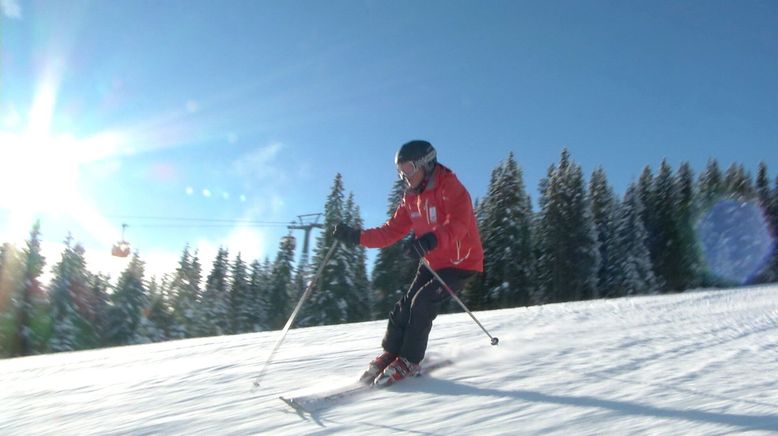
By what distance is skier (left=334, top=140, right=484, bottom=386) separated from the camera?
4336mm

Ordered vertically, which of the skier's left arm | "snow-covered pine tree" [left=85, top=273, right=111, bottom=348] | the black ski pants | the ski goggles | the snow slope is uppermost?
"snow-covered pine tree" [left=85, top=273, right=111, bottom=348]

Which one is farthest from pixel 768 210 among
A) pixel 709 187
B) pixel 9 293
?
pixel 9 293

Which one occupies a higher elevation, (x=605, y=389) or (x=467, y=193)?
(x=467, y=193)

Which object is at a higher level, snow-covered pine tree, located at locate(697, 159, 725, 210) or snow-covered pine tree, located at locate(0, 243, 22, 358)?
snow-covered pine tree, located at locate(697, 159, 725, 210)

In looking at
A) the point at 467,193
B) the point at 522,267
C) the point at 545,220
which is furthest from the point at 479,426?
the point at 545,220

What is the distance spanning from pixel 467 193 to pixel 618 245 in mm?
44257

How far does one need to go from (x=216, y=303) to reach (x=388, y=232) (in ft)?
167

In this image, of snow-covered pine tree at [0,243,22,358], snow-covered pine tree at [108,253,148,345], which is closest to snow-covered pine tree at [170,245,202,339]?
snow-covered pine tree at [108,253,148,345]

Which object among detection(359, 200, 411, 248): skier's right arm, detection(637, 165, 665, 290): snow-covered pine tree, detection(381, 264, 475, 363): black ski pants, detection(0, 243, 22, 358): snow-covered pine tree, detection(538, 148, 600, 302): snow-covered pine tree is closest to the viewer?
detection(381, 264, 475, 363): black ski pants

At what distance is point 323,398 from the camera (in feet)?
12.0

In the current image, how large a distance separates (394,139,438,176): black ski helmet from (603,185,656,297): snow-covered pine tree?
138ft

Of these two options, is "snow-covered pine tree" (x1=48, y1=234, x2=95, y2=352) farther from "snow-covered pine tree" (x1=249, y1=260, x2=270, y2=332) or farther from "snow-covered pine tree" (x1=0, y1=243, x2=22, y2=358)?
"snow-covered pine tree" (x1=249, y1=260, x2=270, y2=332)

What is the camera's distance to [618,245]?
44.9 m

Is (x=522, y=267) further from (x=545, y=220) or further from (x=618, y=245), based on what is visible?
(x=618, y=245)
